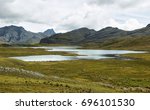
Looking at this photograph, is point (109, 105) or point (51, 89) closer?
point (109, 105)

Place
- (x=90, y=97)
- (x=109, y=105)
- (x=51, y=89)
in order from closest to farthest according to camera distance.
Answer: (x=109, y=105) → (x=90, y=97) → (x=51, y=89)

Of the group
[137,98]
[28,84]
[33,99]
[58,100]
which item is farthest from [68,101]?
[28,84]

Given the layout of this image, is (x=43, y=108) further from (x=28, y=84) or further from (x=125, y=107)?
(x=28, y=84)

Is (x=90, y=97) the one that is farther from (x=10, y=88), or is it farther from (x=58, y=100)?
(x=10, y=88)

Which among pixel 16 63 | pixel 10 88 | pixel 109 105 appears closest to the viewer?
pixel 109 105

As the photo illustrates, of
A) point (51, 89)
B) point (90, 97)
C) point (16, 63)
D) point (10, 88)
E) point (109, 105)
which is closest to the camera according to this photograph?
point (109, 105)

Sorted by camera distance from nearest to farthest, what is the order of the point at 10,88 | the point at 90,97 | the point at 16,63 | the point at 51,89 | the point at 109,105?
the point at 109,105
the point at 90,97
the point at 10,88
the point at 51,89
the point at 16,63

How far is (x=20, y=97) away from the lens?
21312mm

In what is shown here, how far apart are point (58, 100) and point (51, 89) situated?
2165cm

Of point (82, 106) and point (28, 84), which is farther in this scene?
point (28, 84)

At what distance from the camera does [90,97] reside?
69.5 ft

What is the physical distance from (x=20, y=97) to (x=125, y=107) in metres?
7.11

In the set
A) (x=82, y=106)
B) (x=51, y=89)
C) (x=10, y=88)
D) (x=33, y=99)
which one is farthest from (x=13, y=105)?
(x=51, y=89)

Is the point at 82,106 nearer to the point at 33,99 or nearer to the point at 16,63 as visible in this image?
the point at 33,99
